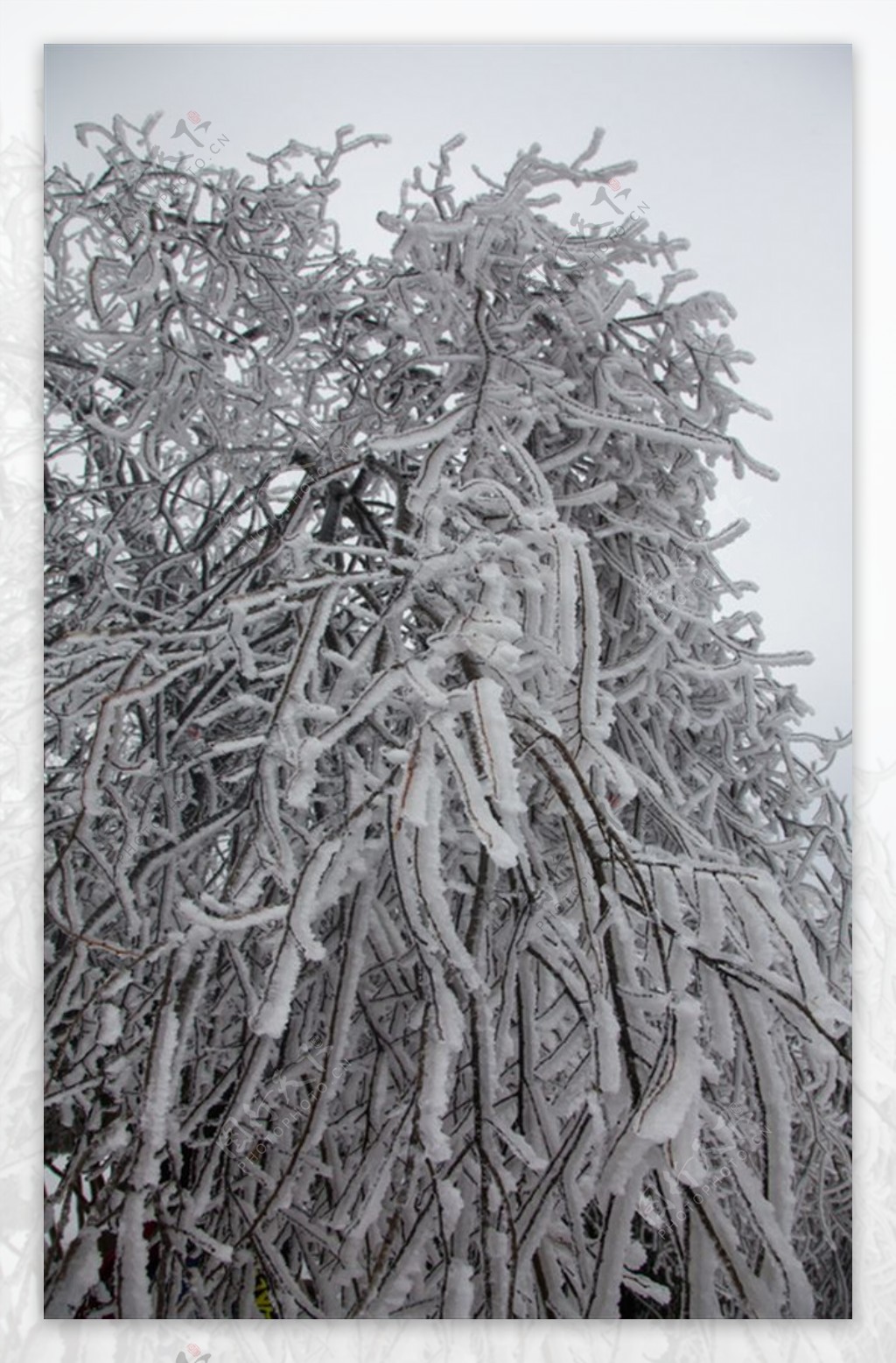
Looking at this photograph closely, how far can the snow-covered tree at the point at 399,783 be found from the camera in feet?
2.78

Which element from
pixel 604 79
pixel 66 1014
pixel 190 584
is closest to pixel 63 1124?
pixel 66 1014

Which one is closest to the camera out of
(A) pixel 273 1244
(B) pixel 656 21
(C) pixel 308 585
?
(C) pixel 308 585

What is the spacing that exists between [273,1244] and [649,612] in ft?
2.16

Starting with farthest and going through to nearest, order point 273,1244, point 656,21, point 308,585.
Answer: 1. point 656,21
2. point 273,1244
3. point 308,585

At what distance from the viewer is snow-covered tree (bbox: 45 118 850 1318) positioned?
85 cm

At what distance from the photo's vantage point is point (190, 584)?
108 cm

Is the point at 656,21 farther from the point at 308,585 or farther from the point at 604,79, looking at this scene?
Answer: the point at 308,585

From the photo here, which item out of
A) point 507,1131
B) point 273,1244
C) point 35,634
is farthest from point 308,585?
point 273,1244

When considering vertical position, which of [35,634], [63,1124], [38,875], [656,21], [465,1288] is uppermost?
[656,21]

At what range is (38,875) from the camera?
107cm

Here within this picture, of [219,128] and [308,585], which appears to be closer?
[308,585]

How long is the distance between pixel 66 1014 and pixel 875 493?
3.01ft

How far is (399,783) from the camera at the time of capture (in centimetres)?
77

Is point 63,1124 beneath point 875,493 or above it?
beneath
